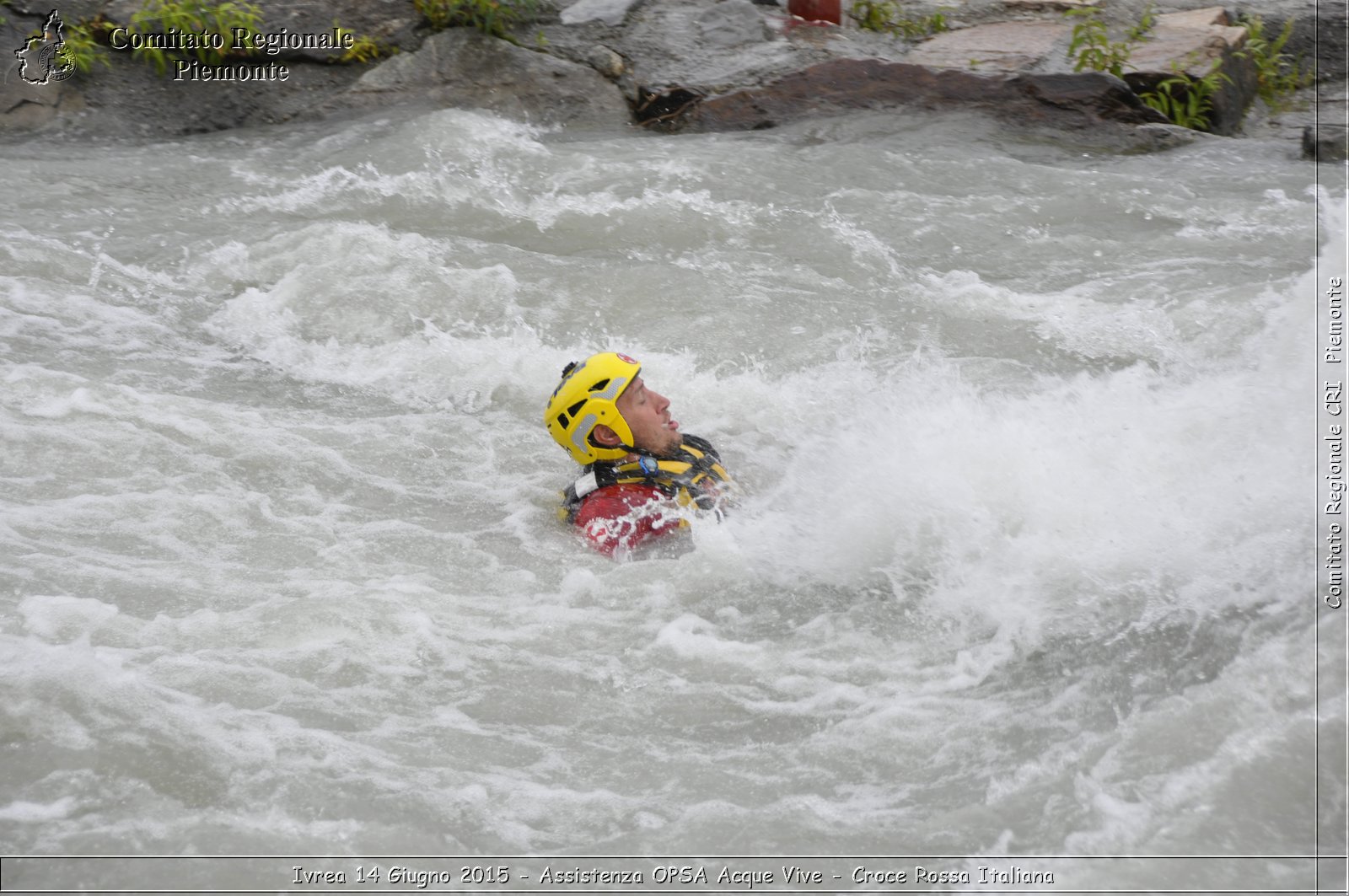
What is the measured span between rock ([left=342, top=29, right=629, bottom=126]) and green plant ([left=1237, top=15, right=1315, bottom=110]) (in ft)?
16.1

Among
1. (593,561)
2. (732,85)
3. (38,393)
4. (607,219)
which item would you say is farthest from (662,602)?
(732,85)

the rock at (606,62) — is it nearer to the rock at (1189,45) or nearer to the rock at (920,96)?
the rock at (920,96)

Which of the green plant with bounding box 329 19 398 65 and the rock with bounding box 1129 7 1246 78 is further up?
the rock with bounding box 1129 7 1246 78

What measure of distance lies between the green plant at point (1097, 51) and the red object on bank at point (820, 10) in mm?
2004

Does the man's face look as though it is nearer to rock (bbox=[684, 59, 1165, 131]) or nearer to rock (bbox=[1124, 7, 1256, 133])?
rock (bbox=[684, 59, 1165, 131])

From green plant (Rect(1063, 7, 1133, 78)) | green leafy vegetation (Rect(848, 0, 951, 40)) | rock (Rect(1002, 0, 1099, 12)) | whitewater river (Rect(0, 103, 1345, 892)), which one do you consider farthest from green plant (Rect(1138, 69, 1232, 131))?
green leafy vegetation (Rect(848, 0, 951, 40))

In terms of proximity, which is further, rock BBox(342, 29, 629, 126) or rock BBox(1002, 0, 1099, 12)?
rock BBox(1002, 0, 1099, 12)

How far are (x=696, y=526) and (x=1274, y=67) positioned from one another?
719 cm

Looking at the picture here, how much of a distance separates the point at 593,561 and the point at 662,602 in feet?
1.53

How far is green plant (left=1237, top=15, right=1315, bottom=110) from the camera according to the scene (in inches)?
361

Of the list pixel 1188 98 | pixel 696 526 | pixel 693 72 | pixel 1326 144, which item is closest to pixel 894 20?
pixel 693 72

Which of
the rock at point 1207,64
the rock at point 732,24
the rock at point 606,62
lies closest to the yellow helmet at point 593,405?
the rock at point 606,62

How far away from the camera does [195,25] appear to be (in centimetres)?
990

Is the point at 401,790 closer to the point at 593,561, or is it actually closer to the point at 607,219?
the point at 593,561
